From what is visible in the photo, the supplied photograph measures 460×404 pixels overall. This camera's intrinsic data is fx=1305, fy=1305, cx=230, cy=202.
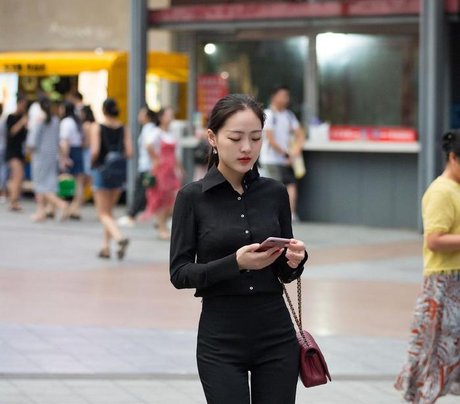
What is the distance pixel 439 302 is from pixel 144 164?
11818 millimetres

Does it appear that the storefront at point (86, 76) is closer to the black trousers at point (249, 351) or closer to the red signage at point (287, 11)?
the red signage at point (287, 11)

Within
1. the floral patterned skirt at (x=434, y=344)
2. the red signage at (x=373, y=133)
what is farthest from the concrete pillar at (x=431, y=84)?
the floral patterned skirt at (x=434, y=344)

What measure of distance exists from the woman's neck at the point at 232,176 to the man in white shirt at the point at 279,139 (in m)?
12.2

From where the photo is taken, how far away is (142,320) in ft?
34.4

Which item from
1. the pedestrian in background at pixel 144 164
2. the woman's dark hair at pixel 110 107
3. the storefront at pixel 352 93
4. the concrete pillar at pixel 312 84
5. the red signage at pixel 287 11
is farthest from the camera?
the concrete pillar at pixel 312 84

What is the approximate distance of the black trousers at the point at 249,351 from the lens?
455 cm

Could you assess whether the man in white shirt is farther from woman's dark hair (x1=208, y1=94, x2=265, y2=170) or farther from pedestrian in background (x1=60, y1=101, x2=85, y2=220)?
woman's dark hair (x1=208, y1=94, x2=265, y2=170)

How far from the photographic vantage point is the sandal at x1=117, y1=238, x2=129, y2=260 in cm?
1416

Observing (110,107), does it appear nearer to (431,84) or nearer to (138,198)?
(138,198)

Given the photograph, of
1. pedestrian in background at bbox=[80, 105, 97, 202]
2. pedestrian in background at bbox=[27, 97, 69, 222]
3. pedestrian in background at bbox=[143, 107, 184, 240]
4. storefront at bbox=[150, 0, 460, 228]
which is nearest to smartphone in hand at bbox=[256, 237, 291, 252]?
pedestrian in background at bbox=[143, 107, 184, 240]

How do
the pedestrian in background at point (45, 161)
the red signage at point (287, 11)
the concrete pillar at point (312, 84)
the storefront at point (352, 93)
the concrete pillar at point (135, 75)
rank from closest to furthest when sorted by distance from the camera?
1. the red signage at point (287, 11)
2. the storefront at point (352, 93)
3. the pedestrian in background at point (45, 161)
4. the concrete pillar at point (135, 75)
5. the concrete pillar at point (312, 84)

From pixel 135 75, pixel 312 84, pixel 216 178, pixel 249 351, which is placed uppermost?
pixel 135 75

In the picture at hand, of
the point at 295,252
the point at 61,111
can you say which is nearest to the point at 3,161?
the point at 61,111

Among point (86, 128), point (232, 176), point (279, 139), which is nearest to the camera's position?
point (232, 176)
